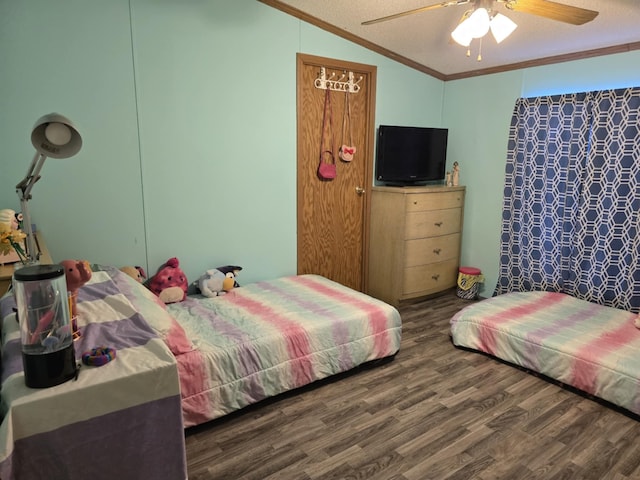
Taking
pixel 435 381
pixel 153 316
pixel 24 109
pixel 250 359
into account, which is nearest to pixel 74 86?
pixel 24 109

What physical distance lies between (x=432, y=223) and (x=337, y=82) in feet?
5.11

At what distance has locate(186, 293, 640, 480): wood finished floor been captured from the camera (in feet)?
6.45

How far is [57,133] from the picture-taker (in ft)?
4.49

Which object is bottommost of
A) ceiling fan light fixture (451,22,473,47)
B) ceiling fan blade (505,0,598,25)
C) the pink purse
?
the pink purse

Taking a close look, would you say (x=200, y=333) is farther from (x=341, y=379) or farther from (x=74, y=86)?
(x=74, y=86)

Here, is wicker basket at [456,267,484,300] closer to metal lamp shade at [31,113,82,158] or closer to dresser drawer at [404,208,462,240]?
dresser drawer at [404,208,462,240]

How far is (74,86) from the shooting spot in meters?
2.63

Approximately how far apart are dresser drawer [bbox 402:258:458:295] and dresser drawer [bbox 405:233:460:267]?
54 mm

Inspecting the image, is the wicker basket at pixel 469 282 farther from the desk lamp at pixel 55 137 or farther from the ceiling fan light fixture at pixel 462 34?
the desk lamp at pixel 55 137

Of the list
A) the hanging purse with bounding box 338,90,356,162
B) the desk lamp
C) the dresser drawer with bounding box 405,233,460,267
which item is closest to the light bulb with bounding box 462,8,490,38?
the hanging purse with bounding box 338,90,356,162

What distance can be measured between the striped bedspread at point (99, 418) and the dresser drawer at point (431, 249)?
2.79 metres

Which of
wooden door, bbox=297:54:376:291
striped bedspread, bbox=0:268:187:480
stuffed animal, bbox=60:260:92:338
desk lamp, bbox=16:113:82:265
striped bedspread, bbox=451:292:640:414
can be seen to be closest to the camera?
striped bedspread, bbox=0:268:187:480

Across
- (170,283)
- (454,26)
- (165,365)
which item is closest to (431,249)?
(454,26)

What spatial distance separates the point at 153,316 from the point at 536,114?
11.3 ft
